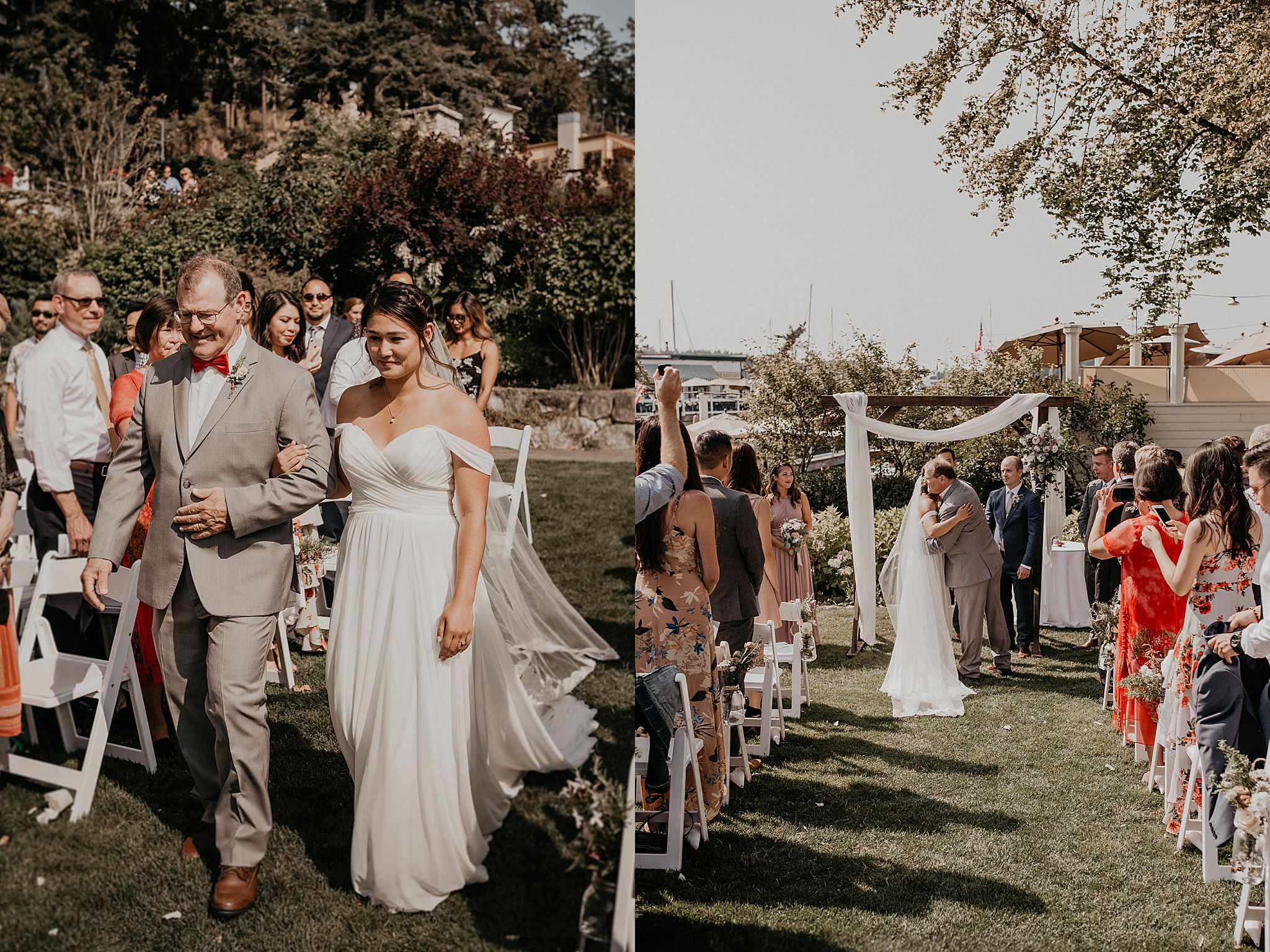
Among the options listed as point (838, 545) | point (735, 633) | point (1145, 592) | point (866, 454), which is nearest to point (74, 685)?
point (735, 633)

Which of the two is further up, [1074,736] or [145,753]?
[145,753]

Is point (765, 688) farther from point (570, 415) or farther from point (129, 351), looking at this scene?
point (129, 351)

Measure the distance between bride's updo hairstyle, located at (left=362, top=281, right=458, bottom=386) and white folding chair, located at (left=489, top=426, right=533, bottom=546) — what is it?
0.53ft

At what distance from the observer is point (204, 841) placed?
2377 mm

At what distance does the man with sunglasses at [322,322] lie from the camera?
2160 mm

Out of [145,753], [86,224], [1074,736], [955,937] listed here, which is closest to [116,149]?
[86,224]

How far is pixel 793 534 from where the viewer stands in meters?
5.28

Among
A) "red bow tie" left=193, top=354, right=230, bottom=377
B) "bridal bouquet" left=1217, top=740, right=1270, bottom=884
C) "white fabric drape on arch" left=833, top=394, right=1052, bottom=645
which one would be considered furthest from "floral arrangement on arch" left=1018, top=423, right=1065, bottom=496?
"red bow tie" left=193, top=354, right=230, bottom=377

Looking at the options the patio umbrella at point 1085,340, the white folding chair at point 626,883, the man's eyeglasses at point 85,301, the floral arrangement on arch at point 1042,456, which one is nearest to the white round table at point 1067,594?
the floral arrangement on arch at point 1042,456

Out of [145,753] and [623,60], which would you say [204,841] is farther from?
[623,60]

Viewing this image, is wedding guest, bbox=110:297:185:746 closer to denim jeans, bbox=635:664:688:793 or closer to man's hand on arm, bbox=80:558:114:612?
man's hand on arm, bbox=80:558:114:612

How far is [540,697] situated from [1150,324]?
307 cm

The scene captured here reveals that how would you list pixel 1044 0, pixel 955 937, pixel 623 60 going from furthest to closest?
pixel 1044 0 → pixel 955 937 → pixel 623 60

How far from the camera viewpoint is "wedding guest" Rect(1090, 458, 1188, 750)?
407 centimetres
